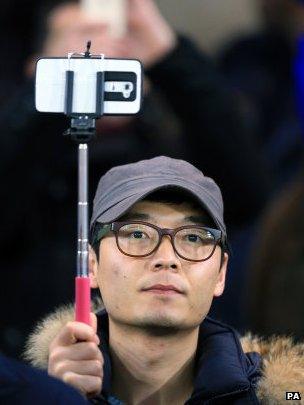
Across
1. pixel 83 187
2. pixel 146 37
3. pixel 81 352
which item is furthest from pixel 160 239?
pixel 146 37

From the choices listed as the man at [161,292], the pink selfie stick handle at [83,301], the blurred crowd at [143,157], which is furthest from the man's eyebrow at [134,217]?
the blurred crowd at [143,157]

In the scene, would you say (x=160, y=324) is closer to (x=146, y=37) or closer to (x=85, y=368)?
(x=85, y=368)

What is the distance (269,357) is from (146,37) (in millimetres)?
2316

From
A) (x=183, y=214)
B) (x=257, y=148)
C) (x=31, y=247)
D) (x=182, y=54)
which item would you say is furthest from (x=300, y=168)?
(x=183, y=214)

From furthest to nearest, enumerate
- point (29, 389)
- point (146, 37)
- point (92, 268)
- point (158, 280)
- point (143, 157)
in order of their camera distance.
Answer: point (143, 157) → point (146, 37) → point (92, 268) → point (158, 280) → point (29, 389)

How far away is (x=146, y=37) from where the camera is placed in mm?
6188

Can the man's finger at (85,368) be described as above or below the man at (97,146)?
below

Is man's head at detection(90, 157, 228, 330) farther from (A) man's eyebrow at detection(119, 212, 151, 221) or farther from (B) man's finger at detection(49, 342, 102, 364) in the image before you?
(B) man's finger at detection(49, 342, 102, 364)

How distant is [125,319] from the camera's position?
3875mm

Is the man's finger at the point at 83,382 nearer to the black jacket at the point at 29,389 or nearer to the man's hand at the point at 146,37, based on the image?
the black jacket at the point at 29,389

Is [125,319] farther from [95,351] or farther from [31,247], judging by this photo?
[31,247]

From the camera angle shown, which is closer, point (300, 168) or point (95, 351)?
point (95, 351)

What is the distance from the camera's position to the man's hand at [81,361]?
3652 millimetres

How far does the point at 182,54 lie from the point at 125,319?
2503mm
